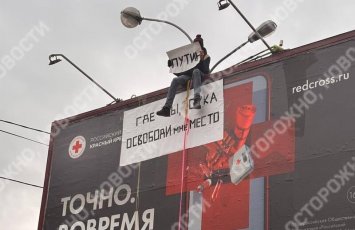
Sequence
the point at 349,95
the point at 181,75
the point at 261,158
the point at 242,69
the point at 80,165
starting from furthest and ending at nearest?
the point at 80,165 < the point at 181,75 < the point at 242,69 < the point at 261,158 < the point at 349,95

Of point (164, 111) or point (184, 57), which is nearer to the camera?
point (164, 111)

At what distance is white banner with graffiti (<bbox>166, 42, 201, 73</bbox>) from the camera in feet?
41.9

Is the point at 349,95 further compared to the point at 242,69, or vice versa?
the point at 242,69

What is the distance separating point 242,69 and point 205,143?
4.97 feet

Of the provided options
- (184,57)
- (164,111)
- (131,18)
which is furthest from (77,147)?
(184,57)

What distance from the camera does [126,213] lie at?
41.7ft

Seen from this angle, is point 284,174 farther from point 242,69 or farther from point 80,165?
point 80,165

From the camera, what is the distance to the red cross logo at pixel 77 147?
14.2 metres

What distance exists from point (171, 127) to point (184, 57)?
1.40 metres

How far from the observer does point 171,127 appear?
12805mm

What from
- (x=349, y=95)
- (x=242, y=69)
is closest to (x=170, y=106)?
(x=242, y=69)

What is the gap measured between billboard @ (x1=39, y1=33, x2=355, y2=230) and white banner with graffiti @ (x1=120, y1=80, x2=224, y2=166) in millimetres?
21

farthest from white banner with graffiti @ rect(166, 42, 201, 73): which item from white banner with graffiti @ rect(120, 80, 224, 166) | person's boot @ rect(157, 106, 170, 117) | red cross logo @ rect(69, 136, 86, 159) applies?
red cross logo @ rect(69, 136, 86, 159)

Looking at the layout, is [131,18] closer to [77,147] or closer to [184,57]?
[184,57]
